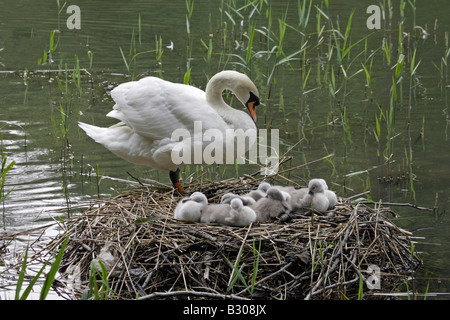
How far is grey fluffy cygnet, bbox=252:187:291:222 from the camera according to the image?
19.3 ft

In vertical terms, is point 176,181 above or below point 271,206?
above

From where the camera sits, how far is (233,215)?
18.6ft

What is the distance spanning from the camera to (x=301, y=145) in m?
9.06

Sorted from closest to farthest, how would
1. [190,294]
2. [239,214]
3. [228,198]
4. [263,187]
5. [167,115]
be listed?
[190,294]
[239,214]
[228,198]
[263,187]
[167,115]

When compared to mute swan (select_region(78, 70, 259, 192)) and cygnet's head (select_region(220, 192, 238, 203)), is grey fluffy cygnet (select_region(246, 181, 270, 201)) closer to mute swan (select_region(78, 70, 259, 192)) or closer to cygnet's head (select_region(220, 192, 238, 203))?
cygnet's head (select_region(220, 192, 238, 203))

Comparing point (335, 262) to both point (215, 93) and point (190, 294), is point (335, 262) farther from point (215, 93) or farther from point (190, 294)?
point (215, 93)

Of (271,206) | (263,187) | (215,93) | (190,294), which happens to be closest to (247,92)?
(215,93)

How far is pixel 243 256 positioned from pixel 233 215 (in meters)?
0.37

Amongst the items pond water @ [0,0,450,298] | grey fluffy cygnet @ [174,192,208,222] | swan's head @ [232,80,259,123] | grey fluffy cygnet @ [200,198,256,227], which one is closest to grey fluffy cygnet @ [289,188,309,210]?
grey fluffy cygnet @ [200,198,256,227]

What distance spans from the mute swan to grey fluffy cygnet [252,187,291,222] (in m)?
0.77

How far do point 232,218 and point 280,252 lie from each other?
0.47 metres

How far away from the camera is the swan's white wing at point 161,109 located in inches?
257

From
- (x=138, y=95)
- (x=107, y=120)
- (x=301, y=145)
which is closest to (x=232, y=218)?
(x=138, y=95)
